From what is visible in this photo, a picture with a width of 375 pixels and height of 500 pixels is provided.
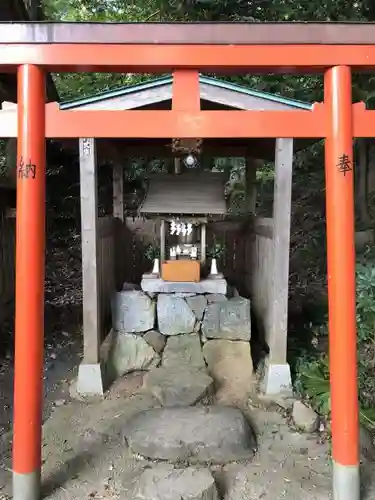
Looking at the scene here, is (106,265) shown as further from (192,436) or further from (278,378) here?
(192,436)

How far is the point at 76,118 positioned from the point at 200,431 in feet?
8.65

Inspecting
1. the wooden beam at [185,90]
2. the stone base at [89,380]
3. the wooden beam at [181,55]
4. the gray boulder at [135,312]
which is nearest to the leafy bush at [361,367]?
the gray boulder at [135,312]

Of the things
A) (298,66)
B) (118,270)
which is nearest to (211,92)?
(298,66)

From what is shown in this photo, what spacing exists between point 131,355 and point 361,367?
2.53 meters

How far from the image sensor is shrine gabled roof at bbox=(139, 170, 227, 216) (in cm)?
550

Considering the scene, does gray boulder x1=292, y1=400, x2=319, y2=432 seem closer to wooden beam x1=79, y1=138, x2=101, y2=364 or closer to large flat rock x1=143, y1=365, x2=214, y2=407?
large flat rock x1=143, y1=365, x2=214, y2=407

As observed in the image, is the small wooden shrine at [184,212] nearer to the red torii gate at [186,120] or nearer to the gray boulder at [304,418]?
the gray boulder at [304,418]

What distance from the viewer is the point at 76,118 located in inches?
128

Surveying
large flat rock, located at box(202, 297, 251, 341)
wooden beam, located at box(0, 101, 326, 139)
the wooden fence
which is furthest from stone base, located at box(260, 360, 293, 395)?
wooden beam, located at box(0, 101, 326, 139)

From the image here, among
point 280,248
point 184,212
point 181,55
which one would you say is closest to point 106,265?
point 184,212

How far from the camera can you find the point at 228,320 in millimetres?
5484

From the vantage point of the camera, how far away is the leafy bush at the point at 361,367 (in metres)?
4.74

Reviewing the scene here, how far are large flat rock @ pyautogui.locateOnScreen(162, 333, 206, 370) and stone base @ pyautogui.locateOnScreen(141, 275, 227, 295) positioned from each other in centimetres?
53

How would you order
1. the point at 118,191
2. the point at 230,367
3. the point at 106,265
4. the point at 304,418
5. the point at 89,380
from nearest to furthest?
1. the point at 304,418
2. the point at 89,380
3. the point at 230,367
4. the point at 106,265
5. the point at 118,191
